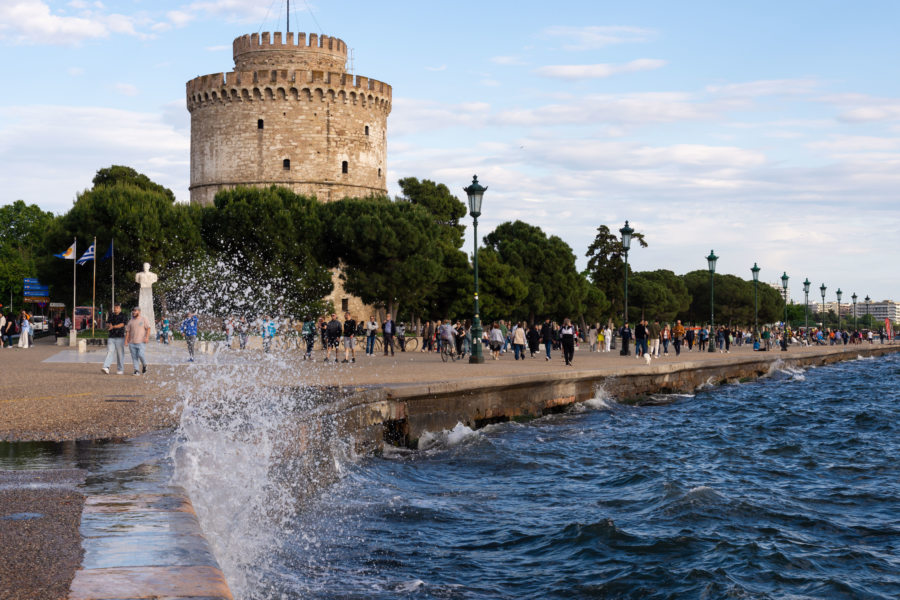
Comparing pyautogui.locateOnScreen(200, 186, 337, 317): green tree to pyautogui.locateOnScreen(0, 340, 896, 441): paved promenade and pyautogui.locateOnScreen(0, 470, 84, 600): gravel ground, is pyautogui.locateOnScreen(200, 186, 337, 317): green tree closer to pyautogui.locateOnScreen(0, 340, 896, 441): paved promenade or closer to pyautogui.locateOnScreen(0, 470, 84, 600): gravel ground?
pyautogui.locateOnScreen(0, 340, 896, 441): paved promenade

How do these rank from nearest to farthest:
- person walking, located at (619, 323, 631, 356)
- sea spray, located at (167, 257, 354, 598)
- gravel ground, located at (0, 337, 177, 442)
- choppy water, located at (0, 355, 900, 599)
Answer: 1. sea spray, located at (167, 257, 354, 598)
2. choppy water, located at (0, 355, 900, 599)
3. gravel ground, located at (0, 337, 177, 442)
4. person walking, located at (619, 323, 631, 356)

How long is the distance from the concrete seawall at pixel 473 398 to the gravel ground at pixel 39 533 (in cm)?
465

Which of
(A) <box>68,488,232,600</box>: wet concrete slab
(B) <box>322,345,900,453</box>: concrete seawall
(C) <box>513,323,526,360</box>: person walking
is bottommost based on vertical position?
(B) <box>322,345,900,453</box>: concrete seawall

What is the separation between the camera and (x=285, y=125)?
5447 centimetres

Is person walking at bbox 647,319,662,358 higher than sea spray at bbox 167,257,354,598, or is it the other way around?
person walking at bbox 647,319,662,358

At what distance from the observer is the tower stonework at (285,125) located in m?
54.1

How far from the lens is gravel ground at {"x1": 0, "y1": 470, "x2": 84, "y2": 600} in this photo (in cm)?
410

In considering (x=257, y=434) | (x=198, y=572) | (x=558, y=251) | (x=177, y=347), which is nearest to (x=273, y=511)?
(x=257, y=434)

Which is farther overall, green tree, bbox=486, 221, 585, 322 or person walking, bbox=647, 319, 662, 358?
green tree, bbox=486, 221, 585, 322

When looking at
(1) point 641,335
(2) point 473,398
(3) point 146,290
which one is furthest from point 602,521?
(3) point 146,290

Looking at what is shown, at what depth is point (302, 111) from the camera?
178 feet

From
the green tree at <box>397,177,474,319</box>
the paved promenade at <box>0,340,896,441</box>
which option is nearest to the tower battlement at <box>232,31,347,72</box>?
the green tree at <box>397,177,474,319</box>

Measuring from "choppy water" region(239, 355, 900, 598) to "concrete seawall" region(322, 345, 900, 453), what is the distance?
0.44 m

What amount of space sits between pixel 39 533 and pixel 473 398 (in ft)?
37.5
